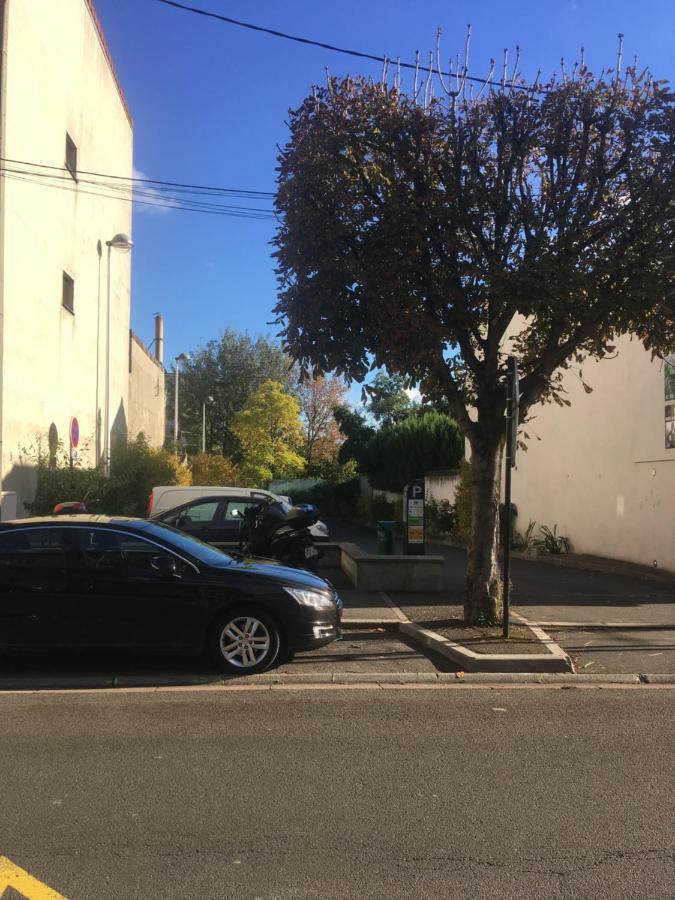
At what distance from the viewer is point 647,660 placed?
8172mm

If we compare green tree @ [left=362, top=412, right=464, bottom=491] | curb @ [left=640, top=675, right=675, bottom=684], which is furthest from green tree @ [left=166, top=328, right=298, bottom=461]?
curb @ [left=640, top=675, right=675, bottom=684]

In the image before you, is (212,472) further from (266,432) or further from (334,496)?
(334,496)

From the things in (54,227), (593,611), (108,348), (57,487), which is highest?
(54,227)

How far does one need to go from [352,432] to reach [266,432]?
5749mm

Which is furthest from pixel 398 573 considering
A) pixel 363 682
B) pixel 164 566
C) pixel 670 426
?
pixel 670 426

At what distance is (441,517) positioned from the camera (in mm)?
25641

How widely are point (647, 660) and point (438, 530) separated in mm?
17710

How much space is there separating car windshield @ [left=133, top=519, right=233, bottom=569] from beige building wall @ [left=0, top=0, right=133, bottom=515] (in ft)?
23.1

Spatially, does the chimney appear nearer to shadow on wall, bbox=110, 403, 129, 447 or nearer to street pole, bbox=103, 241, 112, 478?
shadow on wall, bbox=110, 403, 129, 447

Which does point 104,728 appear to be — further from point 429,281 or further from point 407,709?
point 429,281

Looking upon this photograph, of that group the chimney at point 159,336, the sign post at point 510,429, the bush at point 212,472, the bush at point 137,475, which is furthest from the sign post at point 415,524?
the chimney at point 159,336

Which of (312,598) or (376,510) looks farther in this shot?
(376,510)

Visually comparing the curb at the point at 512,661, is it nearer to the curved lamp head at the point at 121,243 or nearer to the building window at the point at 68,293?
the building window at the point at 68,293

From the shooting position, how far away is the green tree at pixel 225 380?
1928 inches
